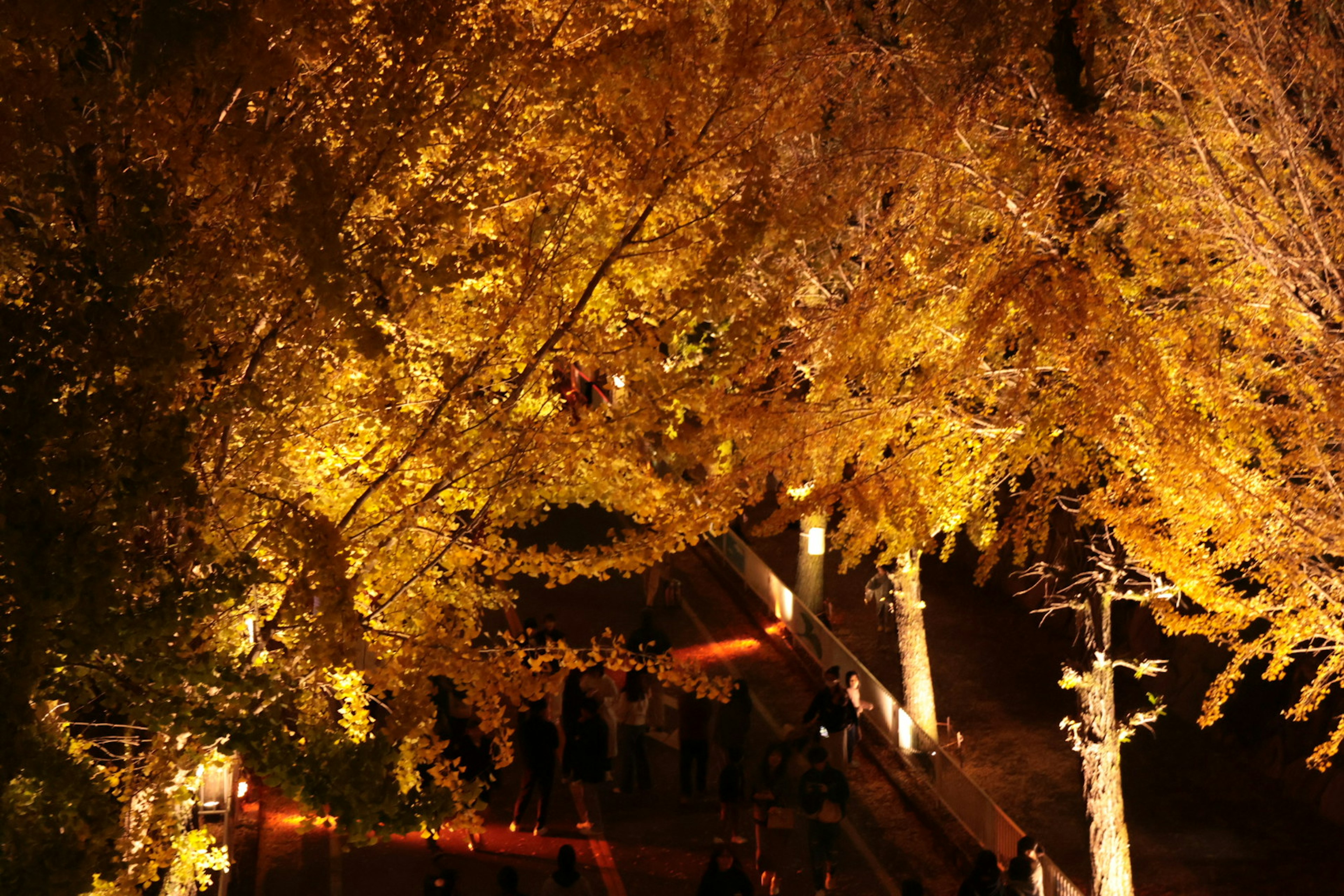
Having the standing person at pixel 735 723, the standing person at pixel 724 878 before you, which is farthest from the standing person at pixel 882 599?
the standing person at pixel 724 878

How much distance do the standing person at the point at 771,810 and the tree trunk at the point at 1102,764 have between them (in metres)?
2.42

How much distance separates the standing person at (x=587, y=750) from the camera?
11.3 metres

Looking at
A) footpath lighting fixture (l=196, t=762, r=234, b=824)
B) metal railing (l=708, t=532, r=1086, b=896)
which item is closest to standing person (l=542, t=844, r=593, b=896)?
footpath lighting fixture (l=196, t=762, r=234, b=824)

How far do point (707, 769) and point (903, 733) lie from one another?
233cm

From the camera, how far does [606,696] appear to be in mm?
11930

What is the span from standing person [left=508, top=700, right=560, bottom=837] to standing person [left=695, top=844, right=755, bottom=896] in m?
2.66

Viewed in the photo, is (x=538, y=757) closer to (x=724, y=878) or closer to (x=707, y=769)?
(x=707, y=769)

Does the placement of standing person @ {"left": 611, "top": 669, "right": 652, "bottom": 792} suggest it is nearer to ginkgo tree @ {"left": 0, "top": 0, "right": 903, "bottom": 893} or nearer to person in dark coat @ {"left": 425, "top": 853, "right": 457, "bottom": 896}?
person in dark coat @ {"left": 425, "top": 853, "right": 457, "bottom": 896}

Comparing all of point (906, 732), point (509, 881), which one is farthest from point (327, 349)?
point (906, 732)

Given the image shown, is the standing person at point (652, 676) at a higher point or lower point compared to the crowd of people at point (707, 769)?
higher

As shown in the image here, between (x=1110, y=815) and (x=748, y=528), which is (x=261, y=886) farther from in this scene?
(x=748, y=528)

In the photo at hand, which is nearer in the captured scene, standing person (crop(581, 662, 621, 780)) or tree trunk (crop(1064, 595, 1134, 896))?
tree trunk (crop(1064, 595, 1134, 896))

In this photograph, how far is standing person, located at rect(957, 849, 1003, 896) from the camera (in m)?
8.49

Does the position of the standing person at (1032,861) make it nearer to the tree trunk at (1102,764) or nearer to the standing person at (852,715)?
the tree trunk at (1102,764)
